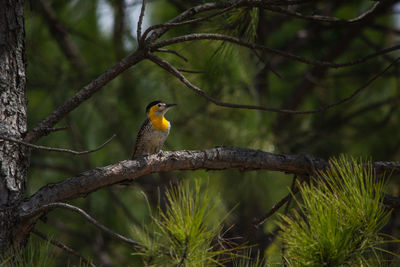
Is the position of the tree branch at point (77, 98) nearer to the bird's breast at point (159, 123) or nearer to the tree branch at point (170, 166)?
the tree branch at point (170, 166)

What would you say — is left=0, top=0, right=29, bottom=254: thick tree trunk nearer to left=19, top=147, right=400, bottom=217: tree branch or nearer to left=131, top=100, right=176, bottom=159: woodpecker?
left=19, top=147, right=400, bottom=217: tree branch

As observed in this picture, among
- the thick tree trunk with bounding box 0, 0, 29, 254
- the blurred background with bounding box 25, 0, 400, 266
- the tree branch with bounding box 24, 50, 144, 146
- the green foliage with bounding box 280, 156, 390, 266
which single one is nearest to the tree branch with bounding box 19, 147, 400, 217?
the thick tree trunk with bounding box 0, 0, 29, 254

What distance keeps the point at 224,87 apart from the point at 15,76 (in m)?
2.13

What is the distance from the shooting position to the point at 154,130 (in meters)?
4.07

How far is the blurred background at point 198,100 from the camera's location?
4090 mm

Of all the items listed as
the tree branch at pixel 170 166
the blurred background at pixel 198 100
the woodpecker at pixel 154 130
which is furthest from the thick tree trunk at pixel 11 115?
the woodpecker at pixel 154 130

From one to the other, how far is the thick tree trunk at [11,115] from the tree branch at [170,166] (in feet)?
0.30

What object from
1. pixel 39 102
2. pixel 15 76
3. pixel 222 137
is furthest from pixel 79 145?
pixel 15 76

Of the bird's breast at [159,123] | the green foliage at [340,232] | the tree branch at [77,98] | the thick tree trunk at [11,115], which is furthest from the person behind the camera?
the bird's breast at [159,123]

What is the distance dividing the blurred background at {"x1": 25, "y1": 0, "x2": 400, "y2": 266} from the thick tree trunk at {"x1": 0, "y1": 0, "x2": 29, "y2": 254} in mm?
824

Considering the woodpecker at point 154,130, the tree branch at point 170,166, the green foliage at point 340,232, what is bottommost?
the green foliage at point 340,232

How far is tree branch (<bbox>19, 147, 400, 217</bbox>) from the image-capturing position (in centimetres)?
214

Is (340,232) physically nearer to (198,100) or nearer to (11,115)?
(11,115)

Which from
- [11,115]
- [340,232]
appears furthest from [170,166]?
[340,232]
